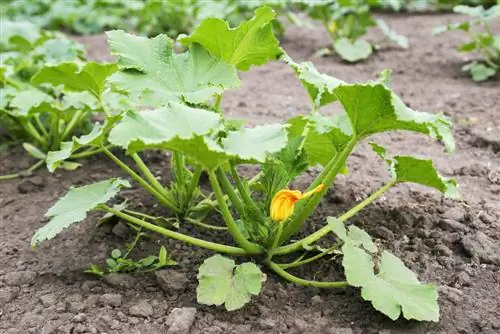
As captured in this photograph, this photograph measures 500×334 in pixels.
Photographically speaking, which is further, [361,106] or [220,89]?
[220,89]

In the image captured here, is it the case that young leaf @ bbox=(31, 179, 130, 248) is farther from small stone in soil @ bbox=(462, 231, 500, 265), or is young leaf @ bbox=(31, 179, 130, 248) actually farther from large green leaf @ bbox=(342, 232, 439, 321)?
small stone in soil @ bbox=(462, 231, 500, 265)

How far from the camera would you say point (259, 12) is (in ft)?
8.17

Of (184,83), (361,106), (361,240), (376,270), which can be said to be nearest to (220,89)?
(184,83)

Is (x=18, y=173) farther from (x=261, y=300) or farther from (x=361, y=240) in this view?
(x=361, y=240)

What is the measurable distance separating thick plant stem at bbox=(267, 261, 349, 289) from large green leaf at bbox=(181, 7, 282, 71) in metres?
0.83

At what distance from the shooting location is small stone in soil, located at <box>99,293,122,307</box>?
2.38 meters

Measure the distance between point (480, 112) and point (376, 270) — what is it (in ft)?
6.95

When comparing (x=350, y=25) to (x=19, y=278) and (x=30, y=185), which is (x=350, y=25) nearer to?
(x=30, y=185)

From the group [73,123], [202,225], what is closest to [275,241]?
[202,225]

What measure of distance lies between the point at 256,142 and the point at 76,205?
0.80 meters

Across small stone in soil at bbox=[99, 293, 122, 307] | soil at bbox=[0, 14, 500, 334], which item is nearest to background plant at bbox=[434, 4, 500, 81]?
soil at bbox=[0, 14, 500, 334]

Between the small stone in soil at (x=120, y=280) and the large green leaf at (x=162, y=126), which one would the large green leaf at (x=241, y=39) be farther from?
the small stone in soil at (x=120, y=280)

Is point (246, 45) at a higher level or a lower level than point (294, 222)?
→ higher

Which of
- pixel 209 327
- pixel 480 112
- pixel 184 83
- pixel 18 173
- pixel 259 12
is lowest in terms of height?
pixel 480 112
